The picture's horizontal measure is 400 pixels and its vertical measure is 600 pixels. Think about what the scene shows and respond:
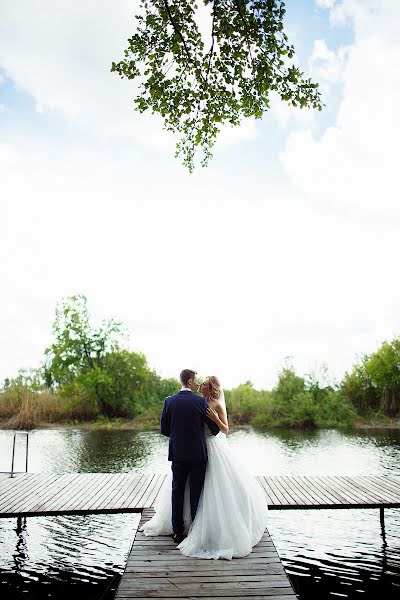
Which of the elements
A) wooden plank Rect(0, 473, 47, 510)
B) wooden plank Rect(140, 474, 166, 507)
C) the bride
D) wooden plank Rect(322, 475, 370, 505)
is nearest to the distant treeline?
wooden plank Rect(322, 475, 370, 505)

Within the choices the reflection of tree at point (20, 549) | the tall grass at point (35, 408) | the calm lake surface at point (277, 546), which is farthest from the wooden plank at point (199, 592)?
the tall grass at point (35, 408)

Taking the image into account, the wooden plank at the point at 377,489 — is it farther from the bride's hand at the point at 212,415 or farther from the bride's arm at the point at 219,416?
the bride's hand at the point at 212,415

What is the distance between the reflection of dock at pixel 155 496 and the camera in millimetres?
4477

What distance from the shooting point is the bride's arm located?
565cm

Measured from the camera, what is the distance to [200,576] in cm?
470

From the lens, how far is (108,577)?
289 inches

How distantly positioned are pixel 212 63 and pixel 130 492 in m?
7.61

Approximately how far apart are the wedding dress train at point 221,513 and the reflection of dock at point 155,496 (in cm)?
14

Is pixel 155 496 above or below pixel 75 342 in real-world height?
below

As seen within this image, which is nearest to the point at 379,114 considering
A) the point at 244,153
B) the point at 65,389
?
the point at 244,153

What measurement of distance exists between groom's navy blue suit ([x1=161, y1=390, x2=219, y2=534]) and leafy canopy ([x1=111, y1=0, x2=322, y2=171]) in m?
4.14

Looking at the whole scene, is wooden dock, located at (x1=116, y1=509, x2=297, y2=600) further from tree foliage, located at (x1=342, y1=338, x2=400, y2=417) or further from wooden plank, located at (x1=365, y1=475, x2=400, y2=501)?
tree foliage, located at (x1=342, y1=338, x2=400, y2=417)

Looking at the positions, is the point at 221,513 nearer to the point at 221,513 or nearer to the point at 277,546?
the point at 221,513

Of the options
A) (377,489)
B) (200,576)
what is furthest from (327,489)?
(200,576)
